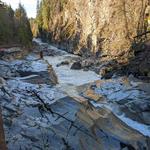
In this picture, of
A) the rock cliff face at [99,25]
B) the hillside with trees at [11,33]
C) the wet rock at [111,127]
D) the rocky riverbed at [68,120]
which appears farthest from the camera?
the hillside with trees at [11,33]

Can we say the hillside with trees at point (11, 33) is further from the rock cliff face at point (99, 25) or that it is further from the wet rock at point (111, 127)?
the wet rock at point (111, 127)

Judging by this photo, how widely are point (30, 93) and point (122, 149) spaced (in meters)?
5.34

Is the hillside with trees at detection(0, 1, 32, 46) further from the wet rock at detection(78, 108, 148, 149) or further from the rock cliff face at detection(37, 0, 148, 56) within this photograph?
the wet rock at detection(78, 108, 148, 149)

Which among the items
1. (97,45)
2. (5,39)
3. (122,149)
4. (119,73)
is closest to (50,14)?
(5,39)

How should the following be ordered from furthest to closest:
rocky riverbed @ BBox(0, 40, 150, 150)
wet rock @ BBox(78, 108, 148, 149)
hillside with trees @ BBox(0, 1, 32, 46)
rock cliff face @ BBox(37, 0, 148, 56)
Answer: hillside with trees @ BBox(0, 1, 32, 46), rock cliff face @ BBox(37, 0, 148, 56), wet rock @ BBox(78, 108, 148, 149), rocky riverbed @ BBox(0, 40, 150, 150)

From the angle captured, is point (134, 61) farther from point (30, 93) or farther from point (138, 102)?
point (30, 93)

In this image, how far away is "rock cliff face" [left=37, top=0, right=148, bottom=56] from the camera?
40650 millimetres

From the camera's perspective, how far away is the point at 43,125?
13.2 m

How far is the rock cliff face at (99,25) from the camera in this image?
4065 centimetres

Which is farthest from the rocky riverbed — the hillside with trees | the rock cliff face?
the hillside with trees

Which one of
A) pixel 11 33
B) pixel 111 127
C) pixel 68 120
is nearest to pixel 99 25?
pixel 11 33

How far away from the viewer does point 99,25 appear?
51.0m

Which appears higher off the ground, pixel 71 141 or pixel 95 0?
pixel 95 0

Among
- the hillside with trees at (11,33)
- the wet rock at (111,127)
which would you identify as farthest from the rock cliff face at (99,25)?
the wet rock at (111,127)
